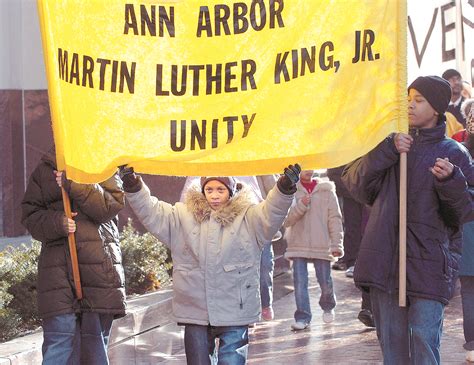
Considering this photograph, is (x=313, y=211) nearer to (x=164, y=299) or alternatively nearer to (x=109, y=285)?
(x=164, y=299)

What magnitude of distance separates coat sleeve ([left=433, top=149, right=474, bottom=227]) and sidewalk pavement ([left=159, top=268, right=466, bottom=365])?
258cm

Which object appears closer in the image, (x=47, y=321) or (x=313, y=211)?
(x=47, y=321)

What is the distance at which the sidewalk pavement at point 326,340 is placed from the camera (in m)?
9.70

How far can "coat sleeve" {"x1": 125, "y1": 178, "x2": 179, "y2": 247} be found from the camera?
23.2 feet

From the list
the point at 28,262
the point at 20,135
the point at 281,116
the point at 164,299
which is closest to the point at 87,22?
A: the point at 281,116

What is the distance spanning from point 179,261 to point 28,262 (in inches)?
114

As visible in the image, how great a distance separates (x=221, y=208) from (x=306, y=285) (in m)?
3.95

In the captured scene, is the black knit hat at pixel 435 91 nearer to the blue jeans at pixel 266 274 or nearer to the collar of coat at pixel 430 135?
the collar of coat at pixel 430 135

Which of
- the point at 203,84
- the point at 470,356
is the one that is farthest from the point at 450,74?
the point at 203,84

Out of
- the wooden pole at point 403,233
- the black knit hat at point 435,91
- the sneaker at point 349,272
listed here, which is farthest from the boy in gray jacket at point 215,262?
the sneaker at point 349,272

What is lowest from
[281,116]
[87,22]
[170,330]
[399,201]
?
[170,330]

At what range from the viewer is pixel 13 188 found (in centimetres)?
1298

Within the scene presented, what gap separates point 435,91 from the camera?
717 centimetres

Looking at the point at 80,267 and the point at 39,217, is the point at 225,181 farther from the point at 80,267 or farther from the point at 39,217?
the point at 39,217
